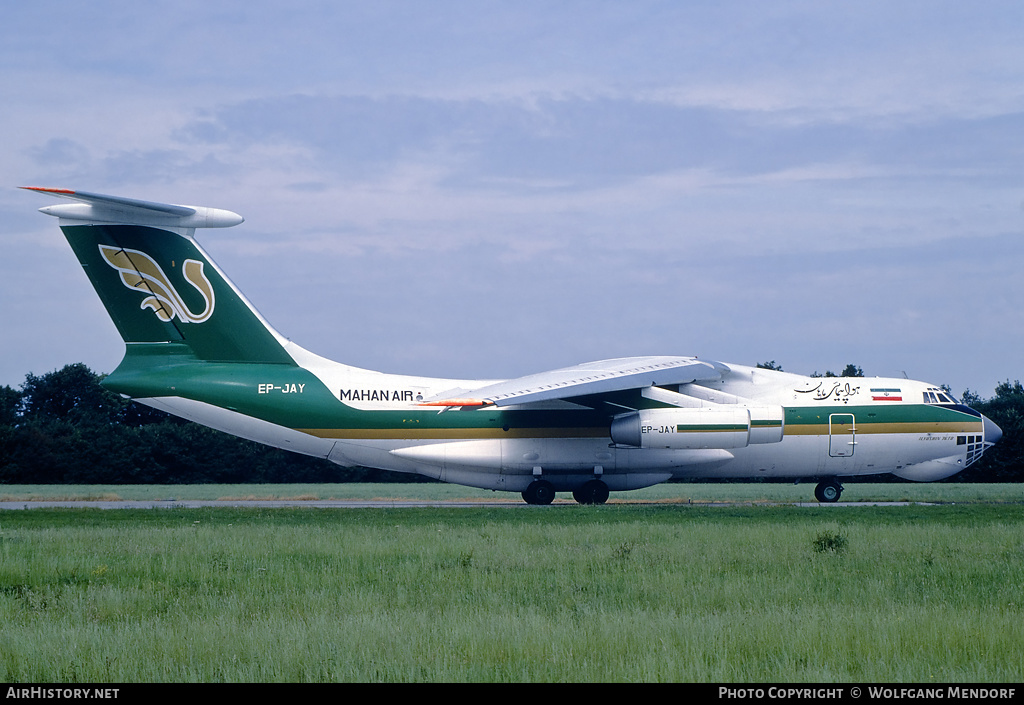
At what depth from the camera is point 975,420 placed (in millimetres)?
24656

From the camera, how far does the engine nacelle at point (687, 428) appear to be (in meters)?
22.2

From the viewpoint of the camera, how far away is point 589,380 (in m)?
22.1

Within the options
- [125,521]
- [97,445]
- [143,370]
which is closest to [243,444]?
[97,445]

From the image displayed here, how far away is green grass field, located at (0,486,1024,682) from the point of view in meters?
6.64

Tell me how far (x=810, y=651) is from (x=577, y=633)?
167 centimetres

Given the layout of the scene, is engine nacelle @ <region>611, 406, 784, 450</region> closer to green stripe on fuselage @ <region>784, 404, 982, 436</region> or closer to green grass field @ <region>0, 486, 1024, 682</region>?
green stripe on fuselage @ <region>784, 404, 982, 436</region>

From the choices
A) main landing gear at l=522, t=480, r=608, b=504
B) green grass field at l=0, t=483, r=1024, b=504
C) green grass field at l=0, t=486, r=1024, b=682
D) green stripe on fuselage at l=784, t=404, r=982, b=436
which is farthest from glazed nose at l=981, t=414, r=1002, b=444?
main landing gear at l=522, t=480, r=608, b=504

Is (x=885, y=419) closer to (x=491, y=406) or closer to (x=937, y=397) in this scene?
(x=937, y=397)

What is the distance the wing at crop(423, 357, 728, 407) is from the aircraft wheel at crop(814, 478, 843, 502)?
403 cm

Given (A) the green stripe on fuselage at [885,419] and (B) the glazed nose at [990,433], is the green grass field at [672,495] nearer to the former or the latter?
(B) the glazed nose at [990,433]

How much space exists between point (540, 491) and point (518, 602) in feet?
49.6

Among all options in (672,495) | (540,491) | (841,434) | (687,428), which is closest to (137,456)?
(672,495)

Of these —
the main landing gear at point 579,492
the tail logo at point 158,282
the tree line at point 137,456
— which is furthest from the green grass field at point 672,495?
the tree line at point 137,456
